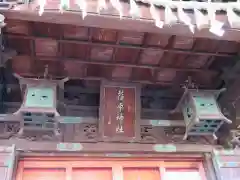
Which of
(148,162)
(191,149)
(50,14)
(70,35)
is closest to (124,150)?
(148,162)

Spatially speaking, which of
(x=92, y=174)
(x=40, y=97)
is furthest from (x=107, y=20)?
(x=92, y=174)

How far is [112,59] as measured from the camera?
4352 millimetres

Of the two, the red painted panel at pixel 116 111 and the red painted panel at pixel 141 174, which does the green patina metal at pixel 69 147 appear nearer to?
the red painted panel at pixel 116 111

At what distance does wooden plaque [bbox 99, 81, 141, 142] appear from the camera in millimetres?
4328

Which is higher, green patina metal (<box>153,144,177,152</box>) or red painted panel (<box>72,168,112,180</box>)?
green patina metal (<box>153,144,177,152</box>)

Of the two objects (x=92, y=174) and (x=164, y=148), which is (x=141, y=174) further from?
(x=92, y=174)

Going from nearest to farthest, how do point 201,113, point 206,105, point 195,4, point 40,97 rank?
1. point 195,4
2. point 40,97
3. point 201,113
4. point 206,105

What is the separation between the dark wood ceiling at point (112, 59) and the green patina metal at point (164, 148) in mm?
579

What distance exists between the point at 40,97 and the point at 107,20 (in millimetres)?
1048

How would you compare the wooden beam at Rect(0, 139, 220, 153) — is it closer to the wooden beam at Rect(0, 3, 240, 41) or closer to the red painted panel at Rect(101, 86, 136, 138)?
the red painted panel at Rect(101, 86, 136, 138)

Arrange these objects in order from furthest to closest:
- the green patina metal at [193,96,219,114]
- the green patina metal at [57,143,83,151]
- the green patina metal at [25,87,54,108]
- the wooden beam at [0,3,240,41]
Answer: the green patina metal at [193,96,219,114] → the green patina metal at [57,143,83,151] → the green patina metal at [25,87,54,108] → the wooden beam at [0,3,240,41]

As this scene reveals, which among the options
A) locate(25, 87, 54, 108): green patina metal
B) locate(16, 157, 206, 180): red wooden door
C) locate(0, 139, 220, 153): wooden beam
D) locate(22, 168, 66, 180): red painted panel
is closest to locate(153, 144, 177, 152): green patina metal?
locate(0, 139, 220, 153): wooden beam

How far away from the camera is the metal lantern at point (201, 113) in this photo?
4.24 metres

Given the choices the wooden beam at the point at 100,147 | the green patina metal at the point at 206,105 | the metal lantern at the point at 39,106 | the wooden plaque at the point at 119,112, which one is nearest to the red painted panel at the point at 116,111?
the wooden plaque at the point at 119,112
